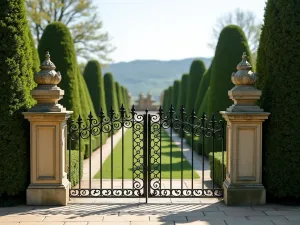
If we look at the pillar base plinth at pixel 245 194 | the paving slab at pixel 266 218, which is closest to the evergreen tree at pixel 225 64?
the pillar base plinth at pixel 245 194

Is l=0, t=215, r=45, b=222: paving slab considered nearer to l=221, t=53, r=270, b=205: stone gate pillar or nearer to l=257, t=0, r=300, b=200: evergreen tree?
l=221, t=53, r=270, b=205: stone gate pillar

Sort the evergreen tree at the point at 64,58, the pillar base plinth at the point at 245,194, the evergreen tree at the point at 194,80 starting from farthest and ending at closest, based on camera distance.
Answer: the evergreen tree at the point at 194,80
the evergreen tree at the point at 64,58
the pillar base plinth at the point at 245,194

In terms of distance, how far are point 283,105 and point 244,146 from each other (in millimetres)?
1084

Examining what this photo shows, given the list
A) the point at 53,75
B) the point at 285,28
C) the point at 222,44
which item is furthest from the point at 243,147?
the point at 222,44

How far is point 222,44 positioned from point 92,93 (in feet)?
34.8

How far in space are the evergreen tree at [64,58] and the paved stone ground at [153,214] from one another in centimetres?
636

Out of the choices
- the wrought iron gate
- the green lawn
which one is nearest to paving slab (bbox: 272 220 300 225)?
the wrought iron gate

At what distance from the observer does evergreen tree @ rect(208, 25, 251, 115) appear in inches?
590

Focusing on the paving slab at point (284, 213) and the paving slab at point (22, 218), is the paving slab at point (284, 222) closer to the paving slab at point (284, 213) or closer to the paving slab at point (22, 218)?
the paving slab at point (284, 213)

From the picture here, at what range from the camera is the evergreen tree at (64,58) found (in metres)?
14.5

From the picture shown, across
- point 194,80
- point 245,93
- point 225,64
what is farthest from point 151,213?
point 194,80

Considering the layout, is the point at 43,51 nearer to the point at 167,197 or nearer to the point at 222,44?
the point at 222,44

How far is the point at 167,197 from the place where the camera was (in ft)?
29.2

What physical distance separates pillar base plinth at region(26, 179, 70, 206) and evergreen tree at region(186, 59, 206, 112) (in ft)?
54.5
